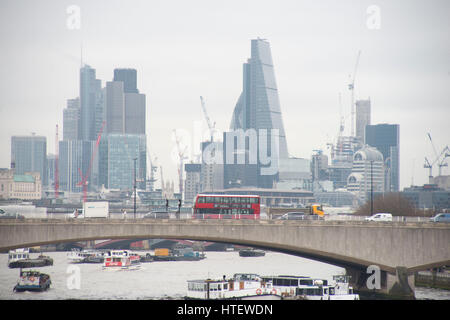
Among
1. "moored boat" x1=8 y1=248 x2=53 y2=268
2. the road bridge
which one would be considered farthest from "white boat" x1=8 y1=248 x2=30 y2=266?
the road bridge

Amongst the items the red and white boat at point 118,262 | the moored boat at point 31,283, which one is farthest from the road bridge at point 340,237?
the red and white boat at point 118,262

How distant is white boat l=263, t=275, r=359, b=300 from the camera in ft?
325

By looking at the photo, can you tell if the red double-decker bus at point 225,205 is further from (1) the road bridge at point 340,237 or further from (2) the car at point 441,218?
(2) the car at point 441,218

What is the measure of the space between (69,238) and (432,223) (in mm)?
44994

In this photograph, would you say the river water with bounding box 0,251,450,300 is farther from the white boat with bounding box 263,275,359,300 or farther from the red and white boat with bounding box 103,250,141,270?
the white boat with bounding box 263,275,359,300

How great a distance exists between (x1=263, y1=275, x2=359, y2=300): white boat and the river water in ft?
41.5

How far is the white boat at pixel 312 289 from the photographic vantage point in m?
99.2

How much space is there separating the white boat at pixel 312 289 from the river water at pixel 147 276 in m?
12.7

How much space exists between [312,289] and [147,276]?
46918 mm
